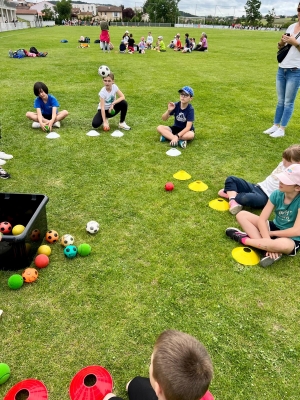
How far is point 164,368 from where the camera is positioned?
51.9 inches

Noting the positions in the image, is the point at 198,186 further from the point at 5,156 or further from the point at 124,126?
the point at 5,156

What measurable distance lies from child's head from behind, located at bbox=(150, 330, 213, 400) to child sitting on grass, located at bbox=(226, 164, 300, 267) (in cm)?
186

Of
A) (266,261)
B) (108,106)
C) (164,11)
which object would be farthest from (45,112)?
(164,11)

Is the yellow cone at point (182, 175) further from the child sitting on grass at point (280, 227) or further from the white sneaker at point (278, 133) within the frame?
the white sneaker at point (278, 133)

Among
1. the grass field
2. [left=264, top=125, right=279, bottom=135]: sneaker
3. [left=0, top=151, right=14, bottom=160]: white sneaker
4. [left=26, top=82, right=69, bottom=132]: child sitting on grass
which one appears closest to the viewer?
the grass field

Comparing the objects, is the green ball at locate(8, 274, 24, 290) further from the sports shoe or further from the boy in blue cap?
the boy in blue cap

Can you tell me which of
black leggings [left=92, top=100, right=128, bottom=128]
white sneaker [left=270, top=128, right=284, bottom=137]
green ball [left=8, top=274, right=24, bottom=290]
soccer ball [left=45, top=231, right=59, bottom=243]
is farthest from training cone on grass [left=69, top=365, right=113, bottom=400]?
white sneaker [left=270, top=128, right=284, bottom=137]

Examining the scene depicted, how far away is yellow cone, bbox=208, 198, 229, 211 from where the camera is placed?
3.85 meters

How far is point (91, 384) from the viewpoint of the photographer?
1997 millimetres

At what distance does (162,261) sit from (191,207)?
3.53 feet

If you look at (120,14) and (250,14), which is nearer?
(250,14)

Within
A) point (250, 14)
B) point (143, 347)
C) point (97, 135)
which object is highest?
point (250, 14)

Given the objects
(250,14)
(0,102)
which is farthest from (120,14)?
(0,102)

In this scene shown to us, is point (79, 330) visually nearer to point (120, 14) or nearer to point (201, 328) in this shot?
point (201, 328)
